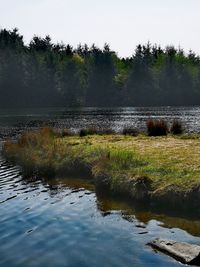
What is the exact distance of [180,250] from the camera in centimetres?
1130

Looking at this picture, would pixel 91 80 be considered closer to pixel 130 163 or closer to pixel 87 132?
pixel 87 132

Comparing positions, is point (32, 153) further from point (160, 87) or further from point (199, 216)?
point (160, 87)

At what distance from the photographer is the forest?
12050 centimetres

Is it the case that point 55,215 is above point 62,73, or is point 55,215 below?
below

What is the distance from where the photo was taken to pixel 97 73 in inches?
5123

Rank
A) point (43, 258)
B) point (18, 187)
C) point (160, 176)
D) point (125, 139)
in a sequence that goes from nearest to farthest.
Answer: point (43, 258) → point (160, 176) → point (18, 187) → point (125, 139)

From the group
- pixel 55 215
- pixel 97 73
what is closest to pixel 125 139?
pixel 55 215

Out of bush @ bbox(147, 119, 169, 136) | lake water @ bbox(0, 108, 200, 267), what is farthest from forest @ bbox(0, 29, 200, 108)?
lake water @ bbox(0, 108, 200, 267)

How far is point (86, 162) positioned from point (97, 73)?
109510 millimetres

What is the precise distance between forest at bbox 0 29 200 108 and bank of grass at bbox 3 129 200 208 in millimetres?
91671

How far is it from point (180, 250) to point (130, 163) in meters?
8.75

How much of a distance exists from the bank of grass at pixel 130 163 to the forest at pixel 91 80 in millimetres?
91671

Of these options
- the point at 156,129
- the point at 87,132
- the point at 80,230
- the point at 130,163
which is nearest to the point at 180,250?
the point at 80,230

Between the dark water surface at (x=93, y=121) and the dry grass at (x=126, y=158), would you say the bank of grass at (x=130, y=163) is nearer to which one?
the dry grass at (x=126, y=158)
